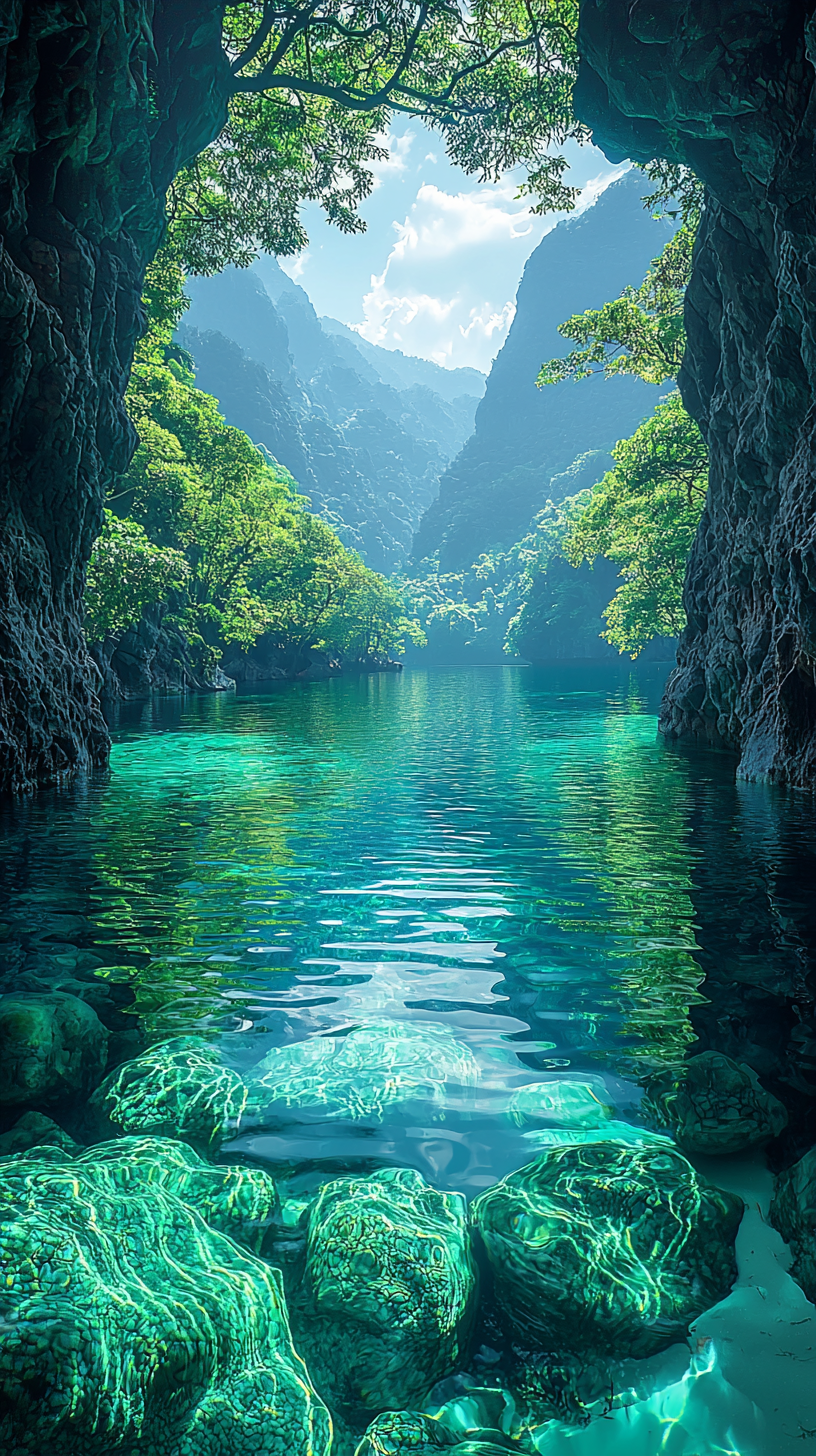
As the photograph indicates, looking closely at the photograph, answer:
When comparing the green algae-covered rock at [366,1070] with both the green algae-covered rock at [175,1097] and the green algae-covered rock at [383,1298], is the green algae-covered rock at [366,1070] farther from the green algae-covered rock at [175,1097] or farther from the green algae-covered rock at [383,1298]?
the green algae-covered rock at [383,1298]

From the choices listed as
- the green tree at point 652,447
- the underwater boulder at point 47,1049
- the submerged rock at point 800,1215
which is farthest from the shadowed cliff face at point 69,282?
the submerged rock at point 800,1215

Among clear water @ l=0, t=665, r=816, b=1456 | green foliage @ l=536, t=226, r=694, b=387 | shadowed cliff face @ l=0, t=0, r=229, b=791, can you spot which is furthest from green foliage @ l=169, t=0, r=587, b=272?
clear water @ l=0, t=665, r=816, b=1456

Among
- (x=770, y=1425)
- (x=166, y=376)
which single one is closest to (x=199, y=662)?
(x=166, y=376)

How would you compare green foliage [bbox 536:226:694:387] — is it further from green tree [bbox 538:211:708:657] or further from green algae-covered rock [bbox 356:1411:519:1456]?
green algae-covered rock [bbox 356:1411:519:1456]

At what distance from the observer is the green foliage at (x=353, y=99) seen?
611 inches

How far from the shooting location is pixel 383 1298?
9.23ft

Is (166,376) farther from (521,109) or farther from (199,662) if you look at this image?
(521,109)

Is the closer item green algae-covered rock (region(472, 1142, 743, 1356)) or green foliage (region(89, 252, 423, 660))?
green algae-covered rock (region(472, 1142, 743, 1356))

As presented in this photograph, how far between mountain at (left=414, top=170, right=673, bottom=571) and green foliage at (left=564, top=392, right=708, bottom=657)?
108285 millimetres

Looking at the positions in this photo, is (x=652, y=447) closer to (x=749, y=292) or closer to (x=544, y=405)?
(x=749, y=292)

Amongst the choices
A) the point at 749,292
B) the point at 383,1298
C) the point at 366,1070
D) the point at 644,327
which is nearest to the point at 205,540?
the point at 644,327

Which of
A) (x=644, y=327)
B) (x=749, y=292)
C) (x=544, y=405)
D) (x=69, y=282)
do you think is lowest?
(x=69, y=282)

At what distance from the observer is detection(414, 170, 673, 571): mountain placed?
149 meters

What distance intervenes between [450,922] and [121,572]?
1999 cm
